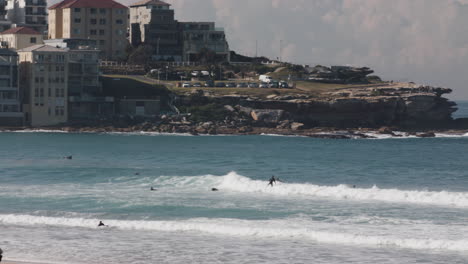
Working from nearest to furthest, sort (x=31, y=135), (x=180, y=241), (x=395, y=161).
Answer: (x=180, y=241), (x=395, y=161), (x=31, y=135)

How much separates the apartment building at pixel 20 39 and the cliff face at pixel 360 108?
3288 cm

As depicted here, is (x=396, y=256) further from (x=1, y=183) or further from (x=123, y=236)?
(x=1, y=183)

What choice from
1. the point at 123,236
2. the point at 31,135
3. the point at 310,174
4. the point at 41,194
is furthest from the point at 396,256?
the point at 31,135

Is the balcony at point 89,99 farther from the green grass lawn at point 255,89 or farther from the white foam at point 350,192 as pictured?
the white foam at point 350,192

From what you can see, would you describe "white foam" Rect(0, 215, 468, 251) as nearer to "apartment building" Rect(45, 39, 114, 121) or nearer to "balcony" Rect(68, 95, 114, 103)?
"balcony" Rect(68, 95, 114, 103)

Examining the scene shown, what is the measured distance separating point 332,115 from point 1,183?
253 feet

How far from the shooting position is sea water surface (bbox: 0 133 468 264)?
43.9 m

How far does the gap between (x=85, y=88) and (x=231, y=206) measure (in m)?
86.3

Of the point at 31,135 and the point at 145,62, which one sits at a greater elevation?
the point at 145,62

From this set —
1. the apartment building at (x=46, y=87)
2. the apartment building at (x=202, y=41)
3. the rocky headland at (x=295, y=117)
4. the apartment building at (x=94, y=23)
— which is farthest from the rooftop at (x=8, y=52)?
the apartment building at (x=202, y=41)

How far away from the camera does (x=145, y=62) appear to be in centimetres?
15775

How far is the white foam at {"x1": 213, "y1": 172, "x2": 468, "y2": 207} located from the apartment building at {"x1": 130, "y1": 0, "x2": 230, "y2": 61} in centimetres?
10159

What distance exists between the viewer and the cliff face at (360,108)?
452 feet

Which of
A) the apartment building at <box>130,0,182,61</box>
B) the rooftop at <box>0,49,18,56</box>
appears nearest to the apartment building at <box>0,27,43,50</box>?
the rooftop at <box>0,49,18,56</box>
